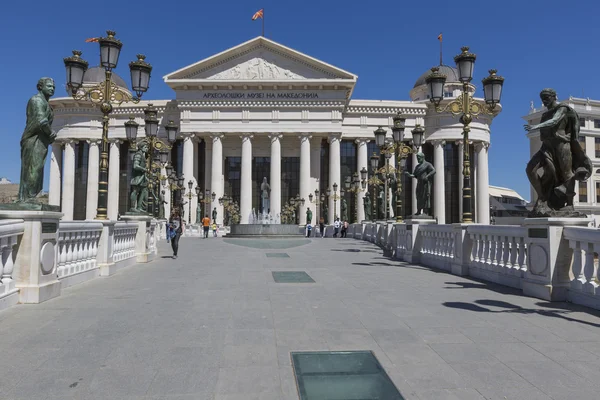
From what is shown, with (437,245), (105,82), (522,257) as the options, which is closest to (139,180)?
(105,82)

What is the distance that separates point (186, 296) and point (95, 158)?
57908 mm

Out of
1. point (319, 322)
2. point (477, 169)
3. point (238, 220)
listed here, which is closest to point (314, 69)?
point (238, 220)

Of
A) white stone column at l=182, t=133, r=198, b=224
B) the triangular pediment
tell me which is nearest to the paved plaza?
white stone column at l=182, t=133, r=198, b=224

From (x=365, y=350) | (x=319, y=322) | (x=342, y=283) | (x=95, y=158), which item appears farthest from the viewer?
(x=95, y=158)

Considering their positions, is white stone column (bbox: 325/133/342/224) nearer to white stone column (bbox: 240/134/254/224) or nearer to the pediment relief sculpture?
the pediment relief sculpture

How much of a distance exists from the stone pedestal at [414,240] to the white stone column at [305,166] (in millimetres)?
36442

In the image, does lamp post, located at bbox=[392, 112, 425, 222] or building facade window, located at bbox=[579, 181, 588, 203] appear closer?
lamp post, located at bbox=[392, 112, 425, 222]

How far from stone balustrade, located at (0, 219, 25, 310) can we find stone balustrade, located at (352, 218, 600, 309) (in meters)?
9.48

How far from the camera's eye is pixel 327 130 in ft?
178

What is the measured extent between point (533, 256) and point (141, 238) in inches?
513

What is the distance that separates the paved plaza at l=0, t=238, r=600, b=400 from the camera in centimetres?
395

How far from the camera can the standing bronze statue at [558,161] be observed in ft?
28.5

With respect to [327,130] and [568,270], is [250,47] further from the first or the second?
[568,270]

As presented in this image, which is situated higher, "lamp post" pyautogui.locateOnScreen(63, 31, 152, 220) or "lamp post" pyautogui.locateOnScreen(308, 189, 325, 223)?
"lamp post" pyautogui.locateOnScreen(63, 31, 152, 220)
